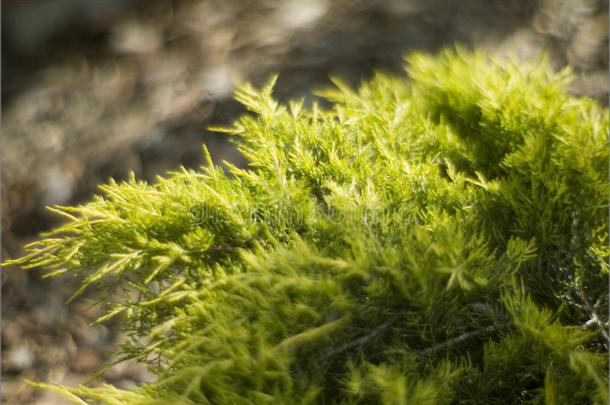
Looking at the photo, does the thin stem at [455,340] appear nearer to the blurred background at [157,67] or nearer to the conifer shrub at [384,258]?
the conifer shrub at [384,258]

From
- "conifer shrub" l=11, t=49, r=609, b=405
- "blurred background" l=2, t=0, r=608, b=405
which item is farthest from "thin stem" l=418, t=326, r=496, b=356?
"blurred background" l=2, t=0, r=608, b=405

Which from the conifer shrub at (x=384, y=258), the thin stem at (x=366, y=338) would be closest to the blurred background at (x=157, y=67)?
the conifer shrub at (x=384, y=258)

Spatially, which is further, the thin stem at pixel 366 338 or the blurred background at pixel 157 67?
the blurred background at pixel 157 67

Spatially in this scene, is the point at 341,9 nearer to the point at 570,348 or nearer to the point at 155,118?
the point at 155,118

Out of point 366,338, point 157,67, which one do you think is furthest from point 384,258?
point 157,67

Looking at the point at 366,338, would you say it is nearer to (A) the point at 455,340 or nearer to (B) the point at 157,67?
(A) the point at 455,340

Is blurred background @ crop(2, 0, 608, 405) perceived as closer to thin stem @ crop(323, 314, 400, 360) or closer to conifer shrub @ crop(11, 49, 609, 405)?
conifer shrub @ crop(11, 49, 609, 405)
